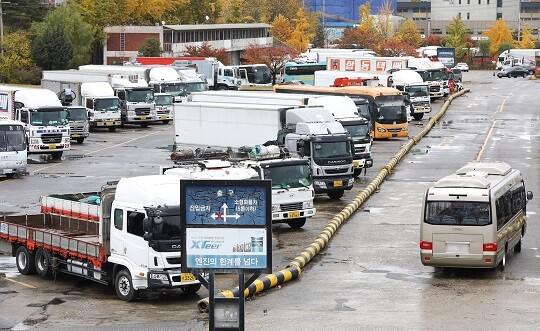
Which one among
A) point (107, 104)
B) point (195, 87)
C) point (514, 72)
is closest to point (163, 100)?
point (107, 104)

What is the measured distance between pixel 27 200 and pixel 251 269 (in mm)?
22617

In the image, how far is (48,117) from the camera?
177 feet

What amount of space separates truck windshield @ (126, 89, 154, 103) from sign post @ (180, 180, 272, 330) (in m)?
50.0

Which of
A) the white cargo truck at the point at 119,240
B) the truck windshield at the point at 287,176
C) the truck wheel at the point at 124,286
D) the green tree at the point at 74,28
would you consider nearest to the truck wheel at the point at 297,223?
the truck windshield at the point at 287,176

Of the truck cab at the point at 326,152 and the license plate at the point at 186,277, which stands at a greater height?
the truck cab at the point at 326,152

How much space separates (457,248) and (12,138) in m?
24.8

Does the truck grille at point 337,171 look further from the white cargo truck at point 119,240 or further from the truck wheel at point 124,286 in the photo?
the truck wheel at point 124,286

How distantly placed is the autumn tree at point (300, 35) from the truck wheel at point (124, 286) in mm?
119146

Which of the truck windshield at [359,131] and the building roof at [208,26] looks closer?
the truck windshield at [359,131]

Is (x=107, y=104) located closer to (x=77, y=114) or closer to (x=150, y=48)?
(x=77, y=114)

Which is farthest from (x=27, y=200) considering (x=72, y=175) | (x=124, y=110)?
(x=124, y=110)

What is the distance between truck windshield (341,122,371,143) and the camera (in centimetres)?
4700

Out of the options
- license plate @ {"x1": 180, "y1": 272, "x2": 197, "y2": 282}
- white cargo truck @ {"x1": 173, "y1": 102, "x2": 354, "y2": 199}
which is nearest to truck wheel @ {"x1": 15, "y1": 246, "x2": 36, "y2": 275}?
license plate @ {"x1": 180, "y1": 272, "x2": 197, "y2": 282}

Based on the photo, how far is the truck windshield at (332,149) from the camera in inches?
1540
